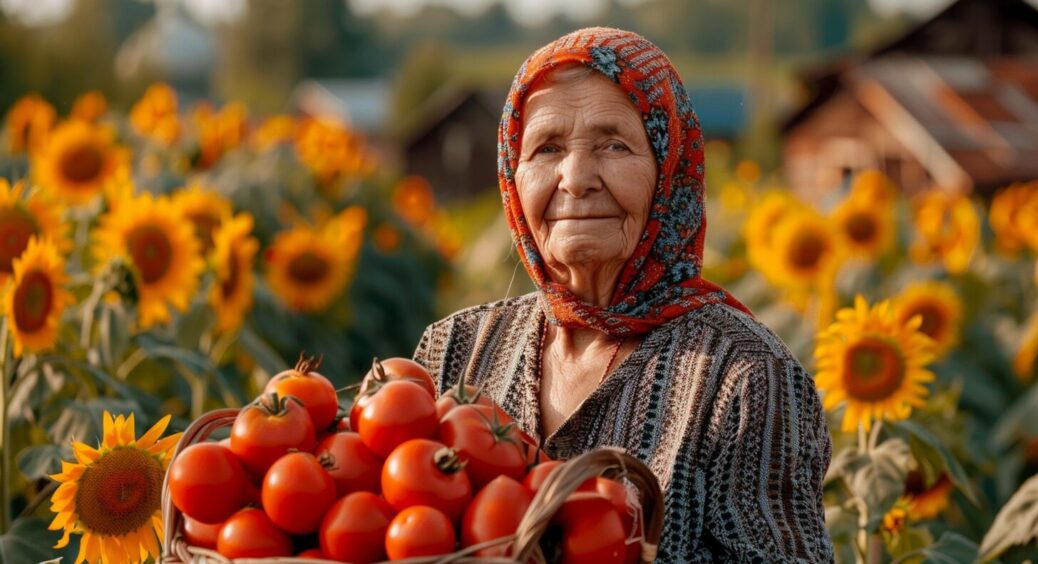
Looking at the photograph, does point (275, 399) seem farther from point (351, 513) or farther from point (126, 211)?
point (126, 211)

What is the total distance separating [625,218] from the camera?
2742 mm

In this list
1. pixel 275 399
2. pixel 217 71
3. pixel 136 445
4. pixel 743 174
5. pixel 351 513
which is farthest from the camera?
pixel 217 71

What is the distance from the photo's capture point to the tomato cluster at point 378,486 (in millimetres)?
1979

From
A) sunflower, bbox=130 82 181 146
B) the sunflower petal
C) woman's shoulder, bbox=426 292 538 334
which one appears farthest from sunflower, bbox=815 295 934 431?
sunflower, bbox=130 82 181 146

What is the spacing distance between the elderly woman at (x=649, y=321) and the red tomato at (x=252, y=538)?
0.77 meters

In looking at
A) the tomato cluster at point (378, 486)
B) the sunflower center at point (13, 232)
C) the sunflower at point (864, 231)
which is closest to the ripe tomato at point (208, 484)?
the tomato cluster at point (378, 486)

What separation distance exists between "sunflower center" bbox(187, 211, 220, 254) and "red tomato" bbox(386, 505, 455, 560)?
3655 mm

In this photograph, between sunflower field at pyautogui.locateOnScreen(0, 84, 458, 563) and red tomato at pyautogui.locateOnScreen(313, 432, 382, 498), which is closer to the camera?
red tomato at pyautogui.locateOnScreen(313, 432, 382, 498)

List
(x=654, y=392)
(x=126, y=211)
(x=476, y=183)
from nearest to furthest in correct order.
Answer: (x=654, y=392), (x=126, y=211), (x=476, y=183)

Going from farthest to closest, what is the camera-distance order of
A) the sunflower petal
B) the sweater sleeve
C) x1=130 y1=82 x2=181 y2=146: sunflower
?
x1=130 y1=82 x2=181 y2=146: sunflower → the sunflower petal → the sweater sleeve

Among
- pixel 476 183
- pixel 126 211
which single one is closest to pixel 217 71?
pixel 476 183

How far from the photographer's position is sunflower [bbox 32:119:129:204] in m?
6.69

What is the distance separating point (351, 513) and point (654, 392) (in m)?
0.86

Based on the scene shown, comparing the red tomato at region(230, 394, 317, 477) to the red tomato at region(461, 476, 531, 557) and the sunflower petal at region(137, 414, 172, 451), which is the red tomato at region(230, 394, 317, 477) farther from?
the sunflower petal at region(137, 414, 172, 451)
